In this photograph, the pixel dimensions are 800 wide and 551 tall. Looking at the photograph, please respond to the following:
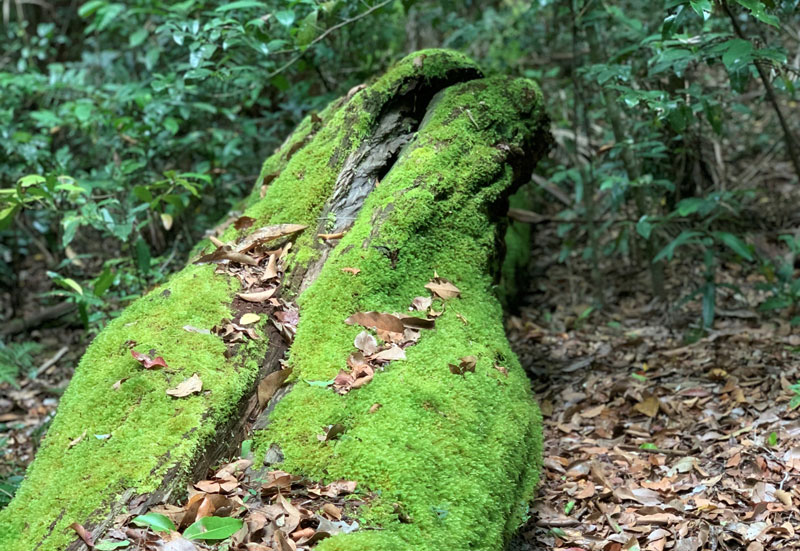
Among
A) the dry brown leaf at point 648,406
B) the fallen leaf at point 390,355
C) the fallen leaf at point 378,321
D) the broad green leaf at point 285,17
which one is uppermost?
the broad green leaf at point 285,17

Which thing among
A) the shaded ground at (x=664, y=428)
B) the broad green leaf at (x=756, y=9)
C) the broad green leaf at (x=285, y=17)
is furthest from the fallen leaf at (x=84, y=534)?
the broad green leaf at (x=756, y=9)

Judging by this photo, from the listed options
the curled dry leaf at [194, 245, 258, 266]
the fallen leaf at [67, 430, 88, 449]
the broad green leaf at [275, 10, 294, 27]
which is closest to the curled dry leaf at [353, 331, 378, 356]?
the curled dry leaf at [194, 245, 258, 266]

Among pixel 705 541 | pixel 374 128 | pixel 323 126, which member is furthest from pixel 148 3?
pixel 705 541

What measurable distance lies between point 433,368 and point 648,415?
1.86 metres

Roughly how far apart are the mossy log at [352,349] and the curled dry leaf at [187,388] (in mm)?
27

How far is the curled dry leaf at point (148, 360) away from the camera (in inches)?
100

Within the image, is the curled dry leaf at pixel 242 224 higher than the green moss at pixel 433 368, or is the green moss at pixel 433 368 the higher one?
the curled dry leaf at pixel 242 224

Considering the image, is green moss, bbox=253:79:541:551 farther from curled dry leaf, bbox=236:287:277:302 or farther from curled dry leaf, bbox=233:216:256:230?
curled dry leaf, bbox=233:216:256:230

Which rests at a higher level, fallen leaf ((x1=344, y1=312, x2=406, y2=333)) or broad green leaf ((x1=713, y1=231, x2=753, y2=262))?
fallen leaf ((x1=344, y1=312, x2=406, y2=333))

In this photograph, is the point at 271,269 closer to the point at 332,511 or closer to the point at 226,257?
the point at 226,257

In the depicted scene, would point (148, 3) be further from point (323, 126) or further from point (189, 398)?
point (189, 398)

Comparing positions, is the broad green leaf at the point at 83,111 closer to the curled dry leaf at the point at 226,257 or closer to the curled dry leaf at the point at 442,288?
the curled dry leaf at the point at 226,257

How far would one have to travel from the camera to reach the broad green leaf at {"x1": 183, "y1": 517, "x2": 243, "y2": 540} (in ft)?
6.47

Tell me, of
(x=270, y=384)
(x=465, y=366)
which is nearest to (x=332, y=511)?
(x=270, y=384)
